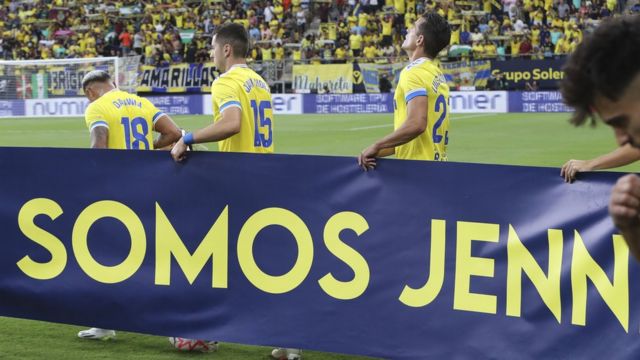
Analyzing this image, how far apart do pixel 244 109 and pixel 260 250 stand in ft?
3.68

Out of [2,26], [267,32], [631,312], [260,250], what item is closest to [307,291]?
[260,250]

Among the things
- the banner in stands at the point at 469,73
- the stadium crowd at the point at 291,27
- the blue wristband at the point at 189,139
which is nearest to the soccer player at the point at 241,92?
the blue wristband at the point at 189,139

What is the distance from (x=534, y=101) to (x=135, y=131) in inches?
1031

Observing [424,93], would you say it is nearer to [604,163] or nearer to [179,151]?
[604,163]

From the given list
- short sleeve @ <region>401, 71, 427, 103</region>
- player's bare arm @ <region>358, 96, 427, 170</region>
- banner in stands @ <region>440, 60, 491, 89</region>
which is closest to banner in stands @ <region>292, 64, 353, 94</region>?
banner in stands @ <region>440, 60, 491, 89</region>

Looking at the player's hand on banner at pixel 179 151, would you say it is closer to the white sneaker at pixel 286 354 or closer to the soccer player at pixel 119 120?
the soccer player at pixel 119 120

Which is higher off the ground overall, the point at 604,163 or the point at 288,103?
the point at 604,163

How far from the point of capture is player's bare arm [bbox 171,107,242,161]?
18.6ft

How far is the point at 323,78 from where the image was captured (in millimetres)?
35375

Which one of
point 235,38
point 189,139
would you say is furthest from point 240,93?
point 189,139

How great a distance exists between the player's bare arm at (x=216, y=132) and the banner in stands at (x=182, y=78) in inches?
1194

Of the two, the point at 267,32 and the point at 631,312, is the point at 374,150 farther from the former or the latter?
the point at 267,32

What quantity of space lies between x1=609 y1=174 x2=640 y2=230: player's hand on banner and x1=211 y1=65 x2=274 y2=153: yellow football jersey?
3.94 metres

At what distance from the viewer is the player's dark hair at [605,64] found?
6.86ft
